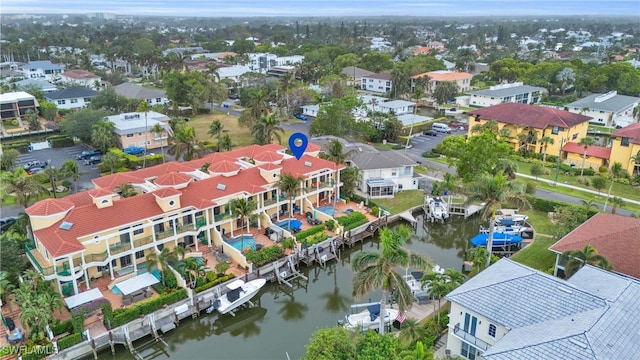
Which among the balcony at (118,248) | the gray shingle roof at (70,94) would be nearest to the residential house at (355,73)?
the gray shingle roof at (70,94)

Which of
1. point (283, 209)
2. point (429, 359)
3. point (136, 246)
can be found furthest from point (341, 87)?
point (429, 359)

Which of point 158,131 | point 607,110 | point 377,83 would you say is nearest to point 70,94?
point 158,131

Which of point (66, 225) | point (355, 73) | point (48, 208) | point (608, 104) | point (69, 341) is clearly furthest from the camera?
point (355, 73)

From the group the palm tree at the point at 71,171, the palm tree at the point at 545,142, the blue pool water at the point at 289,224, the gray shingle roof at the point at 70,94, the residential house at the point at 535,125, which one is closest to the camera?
the blue pool water at the point at 289,224

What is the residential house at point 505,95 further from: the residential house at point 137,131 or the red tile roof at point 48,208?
the red tile roof at point 48,208

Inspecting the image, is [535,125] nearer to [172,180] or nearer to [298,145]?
[298,145]

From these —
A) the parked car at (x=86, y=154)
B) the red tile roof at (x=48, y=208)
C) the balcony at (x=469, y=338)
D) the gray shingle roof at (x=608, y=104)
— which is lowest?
the parked car at (x=86, y=154)

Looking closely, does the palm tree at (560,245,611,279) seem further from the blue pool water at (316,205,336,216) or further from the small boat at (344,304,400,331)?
the blue pool water at (316,205,336,216)

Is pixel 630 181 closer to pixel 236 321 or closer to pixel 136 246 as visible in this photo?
pixel 236 321
